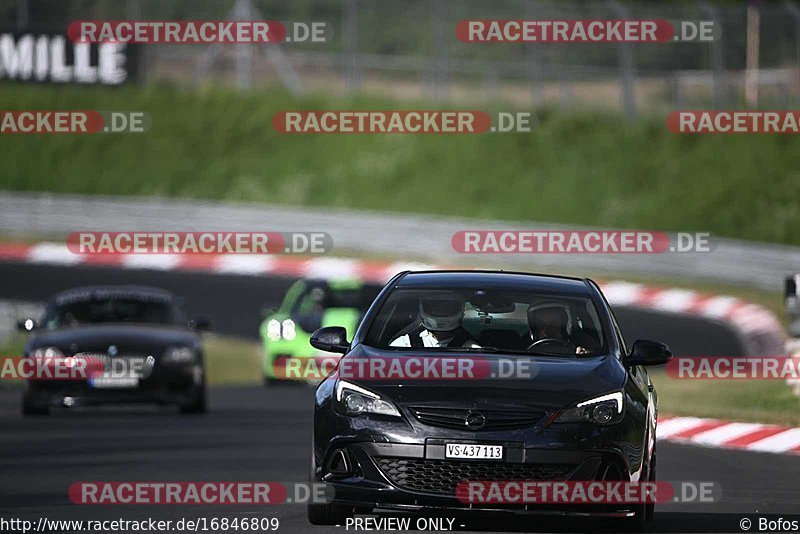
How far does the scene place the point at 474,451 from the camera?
387 inches

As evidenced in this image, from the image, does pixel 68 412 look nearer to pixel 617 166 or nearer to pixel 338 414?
pixel 338 414

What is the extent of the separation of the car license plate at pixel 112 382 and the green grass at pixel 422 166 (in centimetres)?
2222

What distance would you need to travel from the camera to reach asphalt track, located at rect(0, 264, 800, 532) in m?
11.0

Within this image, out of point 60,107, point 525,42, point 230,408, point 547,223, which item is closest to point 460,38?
point 525,42

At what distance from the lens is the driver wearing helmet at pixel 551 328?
433 inches

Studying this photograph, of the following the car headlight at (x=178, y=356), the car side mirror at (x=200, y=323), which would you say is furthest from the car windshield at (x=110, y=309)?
the car headlight at (x=178, y=356)

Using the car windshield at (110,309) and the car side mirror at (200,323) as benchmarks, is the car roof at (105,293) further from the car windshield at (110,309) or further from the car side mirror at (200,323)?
the car side mirror at (200,323)

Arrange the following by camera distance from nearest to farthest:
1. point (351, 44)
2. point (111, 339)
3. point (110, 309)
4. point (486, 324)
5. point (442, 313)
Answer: point (442, 313) < point (486, 324) < point (111, 339) < point (110, 309) < point (351, 44)

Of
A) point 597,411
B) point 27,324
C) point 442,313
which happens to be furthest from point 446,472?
point 27,324

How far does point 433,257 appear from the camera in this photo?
120ft

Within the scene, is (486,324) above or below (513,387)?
above

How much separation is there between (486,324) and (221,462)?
11.5ft

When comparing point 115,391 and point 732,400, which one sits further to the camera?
point 732,400

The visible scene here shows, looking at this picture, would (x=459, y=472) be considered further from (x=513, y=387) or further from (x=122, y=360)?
(x=122, y=360)
